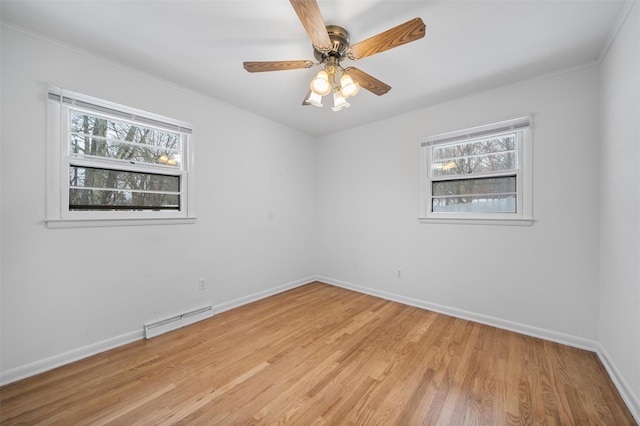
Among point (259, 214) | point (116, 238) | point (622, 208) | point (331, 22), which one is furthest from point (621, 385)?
point (116, 238)

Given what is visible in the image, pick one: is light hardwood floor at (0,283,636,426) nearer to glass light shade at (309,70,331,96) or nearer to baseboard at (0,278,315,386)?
baseboard at (0,278,315,386)

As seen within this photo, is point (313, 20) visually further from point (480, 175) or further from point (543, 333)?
point (543, 333)

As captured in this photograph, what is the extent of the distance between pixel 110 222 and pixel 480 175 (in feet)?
12.6

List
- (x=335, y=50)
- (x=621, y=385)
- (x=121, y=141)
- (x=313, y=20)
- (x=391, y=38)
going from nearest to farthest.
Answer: (x=313, y=20)
(x=391, y=38)
(x=621, y=385)
(x=335, y=50)
(x=121, y=141)

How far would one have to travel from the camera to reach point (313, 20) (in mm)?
1368

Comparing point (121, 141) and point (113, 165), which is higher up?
point (121, 141)

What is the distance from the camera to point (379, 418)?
1479mm

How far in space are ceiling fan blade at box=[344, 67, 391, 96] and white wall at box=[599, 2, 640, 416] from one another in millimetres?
1551

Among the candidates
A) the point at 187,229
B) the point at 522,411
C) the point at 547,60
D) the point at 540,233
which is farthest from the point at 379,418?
the point at 547,60

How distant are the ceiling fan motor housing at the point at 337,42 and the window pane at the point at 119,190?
2.05 meters

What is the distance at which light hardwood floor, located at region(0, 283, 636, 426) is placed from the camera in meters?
1.50

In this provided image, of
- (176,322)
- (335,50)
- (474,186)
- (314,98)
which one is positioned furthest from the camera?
(474,186)

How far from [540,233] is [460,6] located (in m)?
2.18

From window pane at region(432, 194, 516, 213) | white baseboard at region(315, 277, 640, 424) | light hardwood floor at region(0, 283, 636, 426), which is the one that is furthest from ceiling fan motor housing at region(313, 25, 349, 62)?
white baseboard at region(315, 277, 640, 424)
